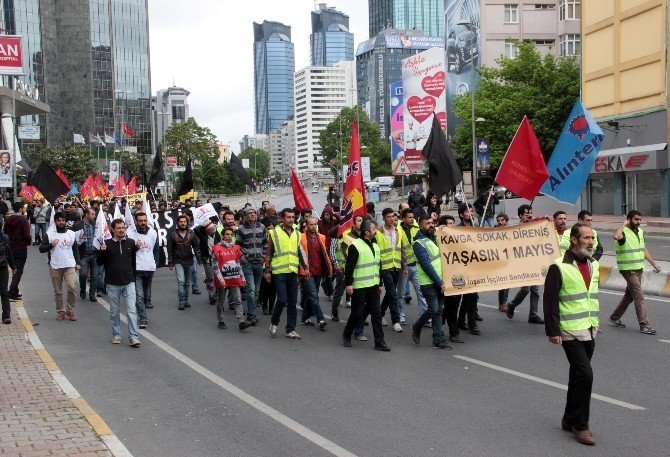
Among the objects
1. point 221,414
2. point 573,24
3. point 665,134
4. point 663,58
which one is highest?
point 573,24

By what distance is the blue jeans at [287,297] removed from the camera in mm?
11172

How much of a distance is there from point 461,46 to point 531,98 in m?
28.9

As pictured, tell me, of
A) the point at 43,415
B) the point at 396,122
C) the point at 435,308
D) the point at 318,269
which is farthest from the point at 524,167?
the point at 396,122

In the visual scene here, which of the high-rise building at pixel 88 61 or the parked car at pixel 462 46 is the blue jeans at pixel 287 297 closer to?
the parked car at pixel 462 46

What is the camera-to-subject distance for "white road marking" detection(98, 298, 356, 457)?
6.36 m

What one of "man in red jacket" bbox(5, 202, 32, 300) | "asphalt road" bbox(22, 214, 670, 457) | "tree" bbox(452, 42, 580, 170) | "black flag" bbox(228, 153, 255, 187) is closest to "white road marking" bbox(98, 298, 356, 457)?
"asphalt road" bbox(22, 214, 670, 457)

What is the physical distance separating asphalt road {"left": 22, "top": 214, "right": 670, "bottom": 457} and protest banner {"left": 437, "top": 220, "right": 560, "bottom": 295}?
31.1 inches

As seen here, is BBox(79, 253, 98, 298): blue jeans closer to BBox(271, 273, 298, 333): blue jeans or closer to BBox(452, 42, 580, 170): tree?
BBox(271, 273, 298, 333): blue jeans

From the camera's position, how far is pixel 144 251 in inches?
509

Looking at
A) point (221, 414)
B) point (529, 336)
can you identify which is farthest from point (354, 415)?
point (529, 336)

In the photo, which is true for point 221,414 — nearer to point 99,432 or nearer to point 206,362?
point 99,432

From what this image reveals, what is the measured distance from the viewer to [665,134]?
110ft

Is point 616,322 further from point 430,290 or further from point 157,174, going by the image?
point 157,174

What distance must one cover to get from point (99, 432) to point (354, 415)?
7.41 ft
